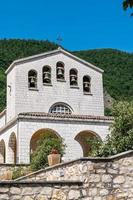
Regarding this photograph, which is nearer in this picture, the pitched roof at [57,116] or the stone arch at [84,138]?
the pitched roof at [57,116]

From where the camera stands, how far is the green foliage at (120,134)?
18.7 meters

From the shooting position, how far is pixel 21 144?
27.0 m

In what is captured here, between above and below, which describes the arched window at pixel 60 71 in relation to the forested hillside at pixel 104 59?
below

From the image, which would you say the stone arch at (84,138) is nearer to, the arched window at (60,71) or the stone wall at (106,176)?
the arched window at (60,71)

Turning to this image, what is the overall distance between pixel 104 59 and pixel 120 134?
67049 mm

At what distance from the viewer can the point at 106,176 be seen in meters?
9.33

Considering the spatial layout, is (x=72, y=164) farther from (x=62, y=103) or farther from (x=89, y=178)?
(x=62, y=103)

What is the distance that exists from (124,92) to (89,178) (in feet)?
204

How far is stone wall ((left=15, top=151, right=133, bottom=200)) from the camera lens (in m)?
9.17

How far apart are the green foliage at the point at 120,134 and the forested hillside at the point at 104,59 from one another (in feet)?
158

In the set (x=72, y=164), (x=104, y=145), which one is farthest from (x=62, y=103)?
(x=72, y=164)

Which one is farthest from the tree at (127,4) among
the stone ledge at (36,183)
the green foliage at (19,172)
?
the green foliage at (19,172)

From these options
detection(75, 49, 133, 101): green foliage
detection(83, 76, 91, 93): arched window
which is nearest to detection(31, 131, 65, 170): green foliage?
detection(83, 76, 91, 93): arched window

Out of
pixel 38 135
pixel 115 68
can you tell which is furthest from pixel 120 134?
pixel 115 68
